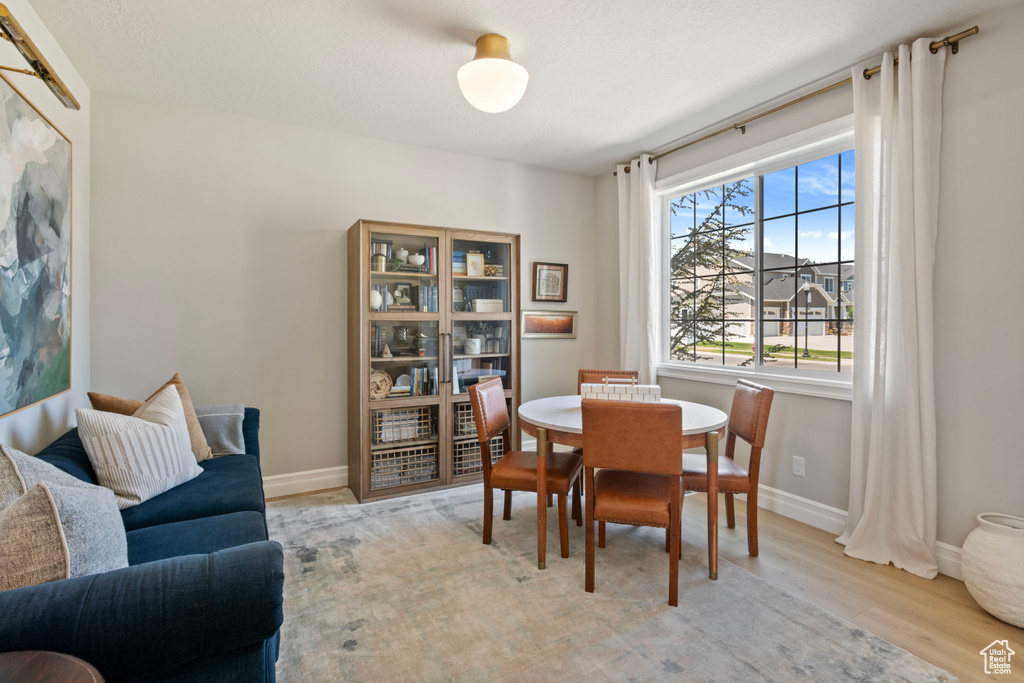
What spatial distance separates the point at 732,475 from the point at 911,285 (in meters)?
1.29

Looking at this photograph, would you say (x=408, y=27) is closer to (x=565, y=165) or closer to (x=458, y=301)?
(x=458, y=301)

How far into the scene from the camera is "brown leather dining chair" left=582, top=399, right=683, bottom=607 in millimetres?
2068

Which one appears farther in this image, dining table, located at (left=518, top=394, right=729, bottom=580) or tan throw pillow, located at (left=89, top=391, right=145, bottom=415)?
tan throw pillow, located at (left=89, top=391, right=145, bottom=415)

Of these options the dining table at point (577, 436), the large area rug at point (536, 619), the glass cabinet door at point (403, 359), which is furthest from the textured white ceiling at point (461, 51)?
the large area rug at point (536, 619)

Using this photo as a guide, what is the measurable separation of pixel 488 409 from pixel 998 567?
232 centimetres

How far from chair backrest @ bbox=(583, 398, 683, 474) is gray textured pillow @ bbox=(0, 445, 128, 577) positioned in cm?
165

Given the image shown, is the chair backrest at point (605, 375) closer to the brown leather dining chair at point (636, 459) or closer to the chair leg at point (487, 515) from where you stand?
the chair leg at point (487, 515)

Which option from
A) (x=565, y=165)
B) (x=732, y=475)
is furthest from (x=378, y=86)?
(x=732, y=475)

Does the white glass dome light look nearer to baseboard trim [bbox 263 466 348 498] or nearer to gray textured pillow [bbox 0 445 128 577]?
gray textured pillow [bbox 0 445 128 577]

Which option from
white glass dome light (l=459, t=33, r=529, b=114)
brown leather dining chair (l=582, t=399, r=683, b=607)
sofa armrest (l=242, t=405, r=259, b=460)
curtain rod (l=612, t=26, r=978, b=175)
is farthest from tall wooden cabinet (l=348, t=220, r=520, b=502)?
A: brown leather dining chair (l=582, t=399, r=683, b=607)

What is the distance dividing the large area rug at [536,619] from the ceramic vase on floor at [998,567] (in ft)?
1.85

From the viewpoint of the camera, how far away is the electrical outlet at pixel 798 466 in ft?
9.91

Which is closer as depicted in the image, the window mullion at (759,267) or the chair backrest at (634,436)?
the chair backrest at (634,436)

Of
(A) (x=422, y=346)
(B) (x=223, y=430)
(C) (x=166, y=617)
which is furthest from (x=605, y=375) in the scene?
(C) (x=166, y=617)
